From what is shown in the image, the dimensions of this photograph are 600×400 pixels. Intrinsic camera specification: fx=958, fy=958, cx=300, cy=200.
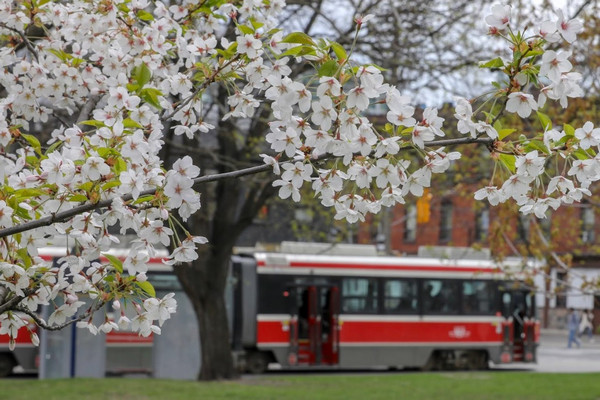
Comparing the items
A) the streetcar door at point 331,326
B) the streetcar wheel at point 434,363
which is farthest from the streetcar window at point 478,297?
the streetcar door at point 331,326

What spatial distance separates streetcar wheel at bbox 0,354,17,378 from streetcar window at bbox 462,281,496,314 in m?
10.3

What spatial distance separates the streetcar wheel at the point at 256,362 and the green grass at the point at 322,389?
3.79m

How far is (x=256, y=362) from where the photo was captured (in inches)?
853

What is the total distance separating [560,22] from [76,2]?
3.11 m

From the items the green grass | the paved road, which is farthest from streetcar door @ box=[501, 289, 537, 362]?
the green grass

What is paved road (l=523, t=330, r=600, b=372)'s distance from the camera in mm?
25156

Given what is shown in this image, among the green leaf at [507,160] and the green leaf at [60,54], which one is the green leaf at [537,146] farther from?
the green leaf at [60,54]

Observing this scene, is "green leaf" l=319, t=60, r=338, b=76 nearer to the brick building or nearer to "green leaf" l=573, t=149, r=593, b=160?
"green leaf" l=573, t=149, r=593, b=160

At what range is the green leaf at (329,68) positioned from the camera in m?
3.39

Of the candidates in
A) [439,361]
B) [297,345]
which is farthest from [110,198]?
[439,361]

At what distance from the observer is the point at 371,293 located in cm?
2222

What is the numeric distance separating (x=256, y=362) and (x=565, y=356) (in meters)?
12.8

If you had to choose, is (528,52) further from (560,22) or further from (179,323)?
(179,323)

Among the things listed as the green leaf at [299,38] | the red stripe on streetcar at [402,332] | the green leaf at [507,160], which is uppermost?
the green leaf at [299,38]
